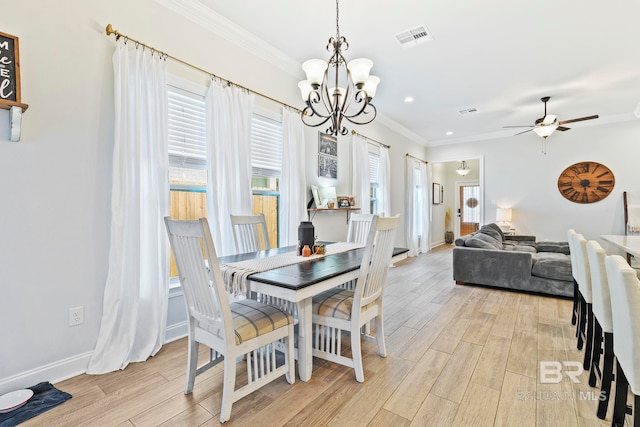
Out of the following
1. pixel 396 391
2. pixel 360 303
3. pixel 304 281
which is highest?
pixel 304 281

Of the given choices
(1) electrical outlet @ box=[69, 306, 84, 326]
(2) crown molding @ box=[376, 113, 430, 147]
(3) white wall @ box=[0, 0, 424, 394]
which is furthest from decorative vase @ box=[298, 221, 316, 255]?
(2) crown molding @ box=[376, 113, 430, 147]

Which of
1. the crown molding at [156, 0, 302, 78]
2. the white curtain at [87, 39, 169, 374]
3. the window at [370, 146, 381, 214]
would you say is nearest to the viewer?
the white curtain at [87, 39, 169, 374]

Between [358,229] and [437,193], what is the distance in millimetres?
6614

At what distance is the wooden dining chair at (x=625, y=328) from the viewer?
3.83 feet

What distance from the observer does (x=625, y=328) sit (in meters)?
1.23

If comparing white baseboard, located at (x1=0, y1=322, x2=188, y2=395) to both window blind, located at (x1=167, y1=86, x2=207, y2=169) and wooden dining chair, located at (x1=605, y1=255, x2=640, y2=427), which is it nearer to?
window blind, located at (x1=167, y1=86, x2=207, y2=169)

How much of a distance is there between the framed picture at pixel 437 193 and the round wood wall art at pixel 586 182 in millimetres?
2956

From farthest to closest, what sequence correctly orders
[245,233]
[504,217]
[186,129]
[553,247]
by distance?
[504,217] → [553,247] → [245,233] → [186,129]

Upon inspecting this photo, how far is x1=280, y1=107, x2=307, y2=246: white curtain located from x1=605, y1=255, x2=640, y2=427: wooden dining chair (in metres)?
2.82

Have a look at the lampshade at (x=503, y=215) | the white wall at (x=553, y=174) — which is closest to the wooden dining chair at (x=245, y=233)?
the lampshade at (x=503, y=215)

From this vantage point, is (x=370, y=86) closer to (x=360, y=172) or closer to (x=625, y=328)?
(x=625, y=328)

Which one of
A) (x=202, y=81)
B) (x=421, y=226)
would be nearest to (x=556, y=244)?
(x=421, y=226)

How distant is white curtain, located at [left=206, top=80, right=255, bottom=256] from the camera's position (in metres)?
2.79

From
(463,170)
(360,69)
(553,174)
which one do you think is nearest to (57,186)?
(360,69)
